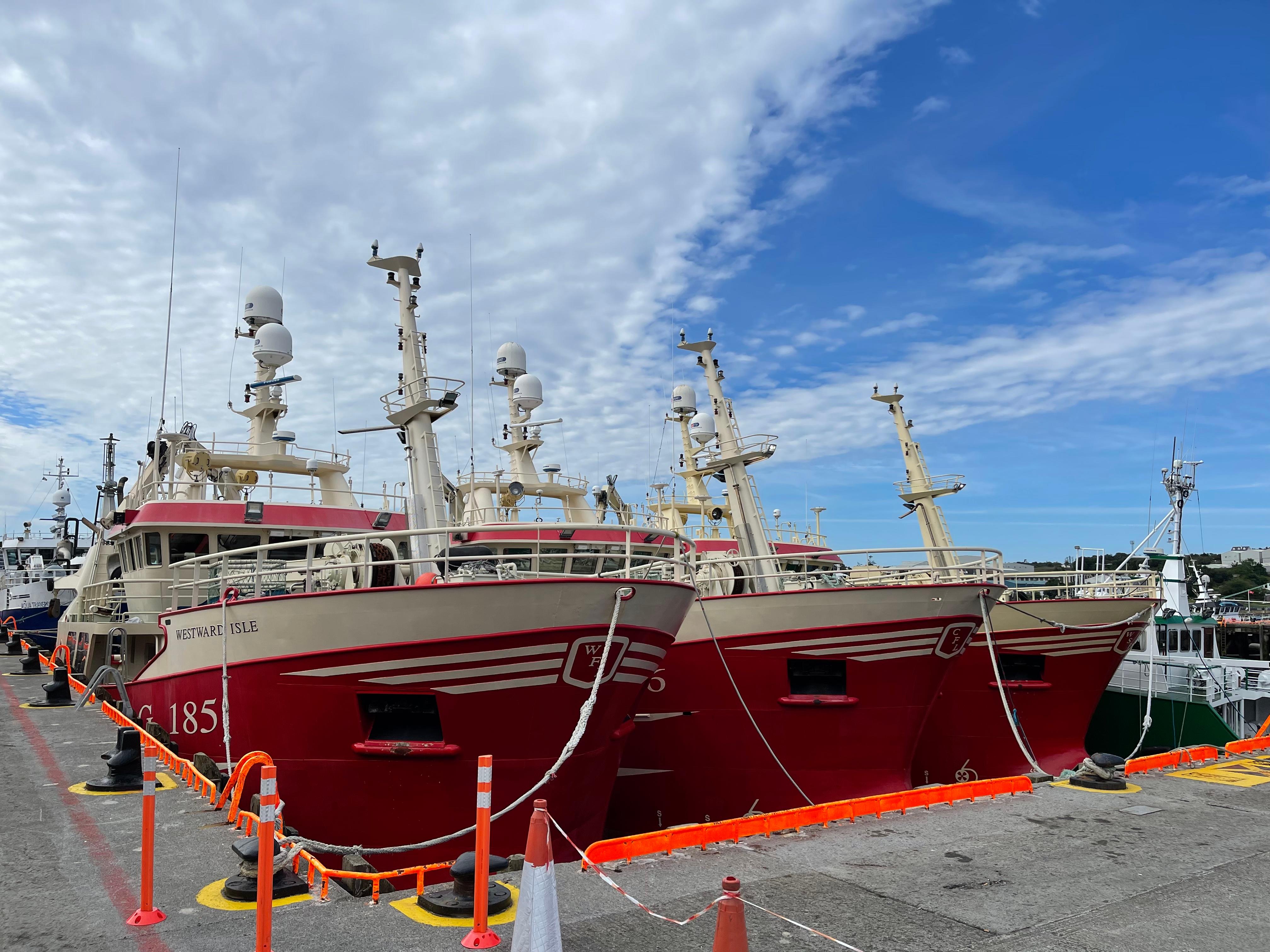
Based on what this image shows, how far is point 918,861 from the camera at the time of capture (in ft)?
21.7

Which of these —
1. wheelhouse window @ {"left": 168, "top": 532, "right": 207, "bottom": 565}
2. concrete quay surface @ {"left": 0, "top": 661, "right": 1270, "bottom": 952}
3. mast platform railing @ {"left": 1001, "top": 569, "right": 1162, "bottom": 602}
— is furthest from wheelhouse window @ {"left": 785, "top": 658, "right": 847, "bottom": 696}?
wheelhouse window @ {"left": 168, "top": 532, "right": 207, "bottom": 565}

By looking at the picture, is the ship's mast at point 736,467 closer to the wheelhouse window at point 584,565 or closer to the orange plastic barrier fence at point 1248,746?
the wheelhouse window at point 584,565

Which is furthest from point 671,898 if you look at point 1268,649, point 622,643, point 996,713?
point 1268,649

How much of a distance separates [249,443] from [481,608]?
1180 centimetres

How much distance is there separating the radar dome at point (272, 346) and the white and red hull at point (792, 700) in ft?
34.7

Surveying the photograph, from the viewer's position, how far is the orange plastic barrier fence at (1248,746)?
11766 millimetres

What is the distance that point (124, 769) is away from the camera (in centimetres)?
809

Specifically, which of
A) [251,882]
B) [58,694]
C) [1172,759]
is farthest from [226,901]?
[58,694]

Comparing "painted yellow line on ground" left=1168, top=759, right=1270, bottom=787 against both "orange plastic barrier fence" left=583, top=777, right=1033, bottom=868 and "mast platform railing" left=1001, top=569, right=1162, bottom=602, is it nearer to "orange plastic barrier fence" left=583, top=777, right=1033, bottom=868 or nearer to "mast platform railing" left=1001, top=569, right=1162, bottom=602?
"orange plastic barrier fence" left=583, top=777, right=1033, bottom=868

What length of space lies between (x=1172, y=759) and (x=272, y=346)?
16844mm

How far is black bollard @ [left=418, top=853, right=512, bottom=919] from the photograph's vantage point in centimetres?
506

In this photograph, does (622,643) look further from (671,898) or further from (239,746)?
(239,746)

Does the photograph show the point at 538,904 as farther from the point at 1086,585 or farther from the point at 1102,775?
the point at 1086,585

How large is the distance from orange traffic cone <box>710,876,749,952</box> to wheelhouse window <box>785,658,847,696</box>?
7872 mm
